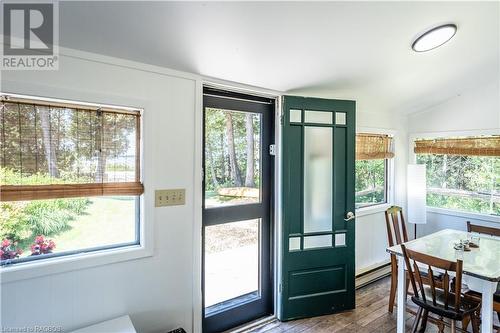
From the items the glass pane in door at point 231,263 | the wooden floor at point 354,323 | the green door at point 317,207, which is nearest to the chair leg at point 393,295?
the wooden floor at point 354,323

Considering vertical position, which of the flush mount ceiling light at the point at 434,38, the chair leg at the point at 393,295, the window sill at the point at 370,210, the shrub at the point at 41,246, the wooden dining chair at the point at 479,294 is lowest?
the chair leg at the point at 393,295

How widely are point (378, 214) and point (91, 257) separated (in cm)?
328

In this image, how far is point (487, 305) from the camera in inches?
69.6

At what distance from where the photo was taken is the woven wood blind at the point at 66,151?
1.43 metres

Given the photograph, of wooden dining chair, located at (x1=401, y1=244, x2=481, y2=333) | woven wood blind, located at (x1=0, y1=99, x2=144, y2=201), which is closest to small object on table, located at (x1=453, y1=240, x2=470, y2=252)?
wooden dining chair, located at (x1=401, y1=244, x2=481, y2=333)

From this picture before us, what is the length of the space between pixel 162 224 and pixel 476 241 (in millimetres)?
2680

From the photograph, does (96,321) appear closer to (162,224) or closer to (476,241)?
(162,224)

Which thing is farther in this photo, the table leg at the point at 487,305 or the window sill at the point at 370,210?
the window sill at the point at 370,210

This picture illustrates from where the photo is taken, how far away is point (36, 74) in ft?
4.79

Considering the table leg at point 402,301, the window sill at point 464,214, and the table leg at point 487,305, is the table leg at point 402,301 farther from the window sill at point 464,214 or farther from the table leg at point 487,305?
the window sill at point 464,214

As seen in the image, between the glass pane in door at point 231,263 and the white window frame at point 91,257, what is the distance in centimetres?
54

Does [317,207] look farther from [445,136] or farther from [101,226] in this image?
[445,136]

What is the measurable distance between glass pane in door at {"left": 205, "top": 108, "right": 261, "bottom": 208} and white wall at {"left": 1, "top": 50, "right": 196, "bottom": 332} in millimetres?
242

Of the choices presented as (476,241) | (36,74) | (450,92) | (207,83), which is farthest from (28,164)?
(450,92)
